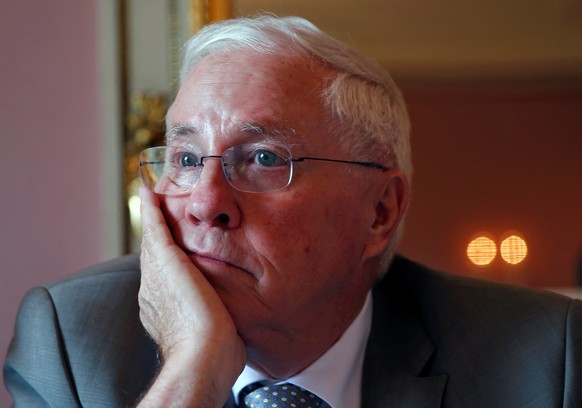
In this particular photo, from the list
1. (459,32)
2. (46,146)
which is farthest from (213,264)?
(459,32)

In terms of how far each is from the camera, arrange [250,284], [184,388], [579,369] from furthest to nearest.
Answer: [579,369]
[250,284]
[184,388]

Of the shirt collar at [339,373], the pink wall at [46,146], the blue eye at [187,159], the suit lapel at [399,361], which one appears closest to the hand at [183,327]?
the blue eye at [187,159]

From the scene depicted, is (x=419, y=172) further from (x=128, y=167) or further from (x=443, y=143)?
(x=128, y=167)

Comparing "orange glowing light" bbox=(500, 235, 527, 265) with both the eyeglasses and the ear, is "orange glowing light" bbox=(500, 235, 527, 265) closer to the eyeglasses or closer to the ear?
the ear

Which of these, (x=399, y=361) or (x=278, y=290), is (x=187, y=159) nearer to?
(x=278, y=290)

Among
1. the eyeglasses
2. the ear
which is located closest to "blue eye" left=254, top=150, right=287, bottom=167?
the eyeglasses

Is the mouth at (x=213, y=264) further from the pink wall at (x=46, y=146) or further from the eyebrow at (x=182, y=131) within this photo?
the pink wall at (x=46, y=146)

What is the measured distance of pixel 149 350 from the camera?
1.74m

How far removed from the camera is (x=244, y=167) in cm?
159

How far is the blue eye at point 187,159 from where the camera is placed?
5.43 feet

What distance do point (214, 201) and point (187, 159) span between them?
186 millimetres

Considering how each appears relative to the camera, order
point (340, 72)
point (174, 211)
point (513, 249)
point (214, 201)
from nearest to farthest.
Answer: point (214, 201)
point (174, 211)
point (340, 72)
point (513, 249)

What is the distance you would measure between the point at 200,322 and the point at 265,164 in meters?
0.34

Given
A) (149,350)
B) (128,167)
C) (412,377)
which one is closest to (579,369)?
(412,377)
